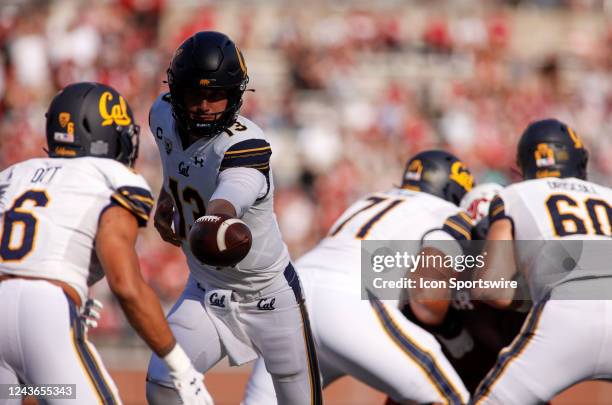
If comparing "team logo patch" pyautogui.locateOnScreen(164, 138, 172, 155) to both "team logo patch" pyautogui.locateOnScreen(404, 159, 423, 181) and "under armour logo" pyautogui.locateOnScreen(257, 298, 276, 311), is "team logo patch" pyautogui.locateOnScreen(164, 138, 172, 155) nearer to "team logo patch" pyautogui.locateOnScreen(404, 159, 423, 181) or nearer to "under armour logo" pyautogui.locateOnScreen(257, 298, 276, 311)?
"under armour logo" pyautogui.locateOnScreen(257, 298, 276, 311)

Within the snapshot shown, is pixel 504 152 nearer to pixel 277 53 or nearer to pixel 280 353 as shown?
A: pixel 277 53

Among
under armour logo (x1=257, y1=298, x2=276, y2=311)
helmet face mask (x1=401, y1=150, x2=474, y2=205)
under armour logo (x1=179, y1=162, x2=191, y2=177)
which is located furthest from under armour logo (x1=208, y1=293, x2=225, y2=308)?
helmet face mask (x1=401, y1=150, x2=474, y2=205)

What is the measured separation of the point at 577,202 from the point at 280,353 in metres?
1.66

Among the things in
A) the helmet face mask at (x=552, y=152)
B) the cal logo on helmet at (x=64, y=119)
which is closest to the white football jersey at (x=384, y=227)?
the helmet face mask at (x=552, y=152)

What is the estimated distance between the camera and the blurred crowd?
39.1 feet

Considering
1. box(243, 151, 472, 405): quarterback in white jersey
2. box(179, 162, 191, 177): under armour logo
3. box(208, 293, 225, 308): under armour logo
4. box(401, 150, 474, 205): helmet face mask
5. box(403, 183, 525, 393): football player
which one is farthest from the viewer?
box(401, 150, 474, 205): helmet face mask

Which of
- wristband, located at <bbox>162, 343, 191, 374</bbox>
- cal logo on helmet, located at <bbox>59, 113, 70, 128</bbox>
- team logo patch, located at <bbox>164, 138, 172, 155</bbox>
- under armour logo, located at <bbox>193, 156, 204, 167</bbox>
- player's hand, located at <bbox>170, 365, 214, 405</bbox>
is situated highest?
cal logo on helmet, located at <bbox>59, 113, 70, 128</bbox>

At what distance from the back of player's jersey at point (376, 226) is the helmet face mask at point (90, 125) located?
4.13 feet

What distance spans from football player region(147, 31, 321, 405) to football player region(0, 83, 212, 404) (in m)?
0.26

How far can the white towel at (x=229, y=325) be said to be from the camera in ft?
14.8

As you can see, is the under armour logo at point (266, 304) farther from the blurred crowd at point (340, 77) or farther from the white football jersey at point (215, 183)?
the blurred crowd at point (340, 77)

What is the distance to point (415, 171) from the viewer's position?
588 centimetres

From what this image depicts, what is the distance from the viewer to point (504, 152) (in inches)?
507

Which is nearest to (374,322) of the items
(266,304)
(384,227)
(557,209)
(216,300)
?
(384,227)
